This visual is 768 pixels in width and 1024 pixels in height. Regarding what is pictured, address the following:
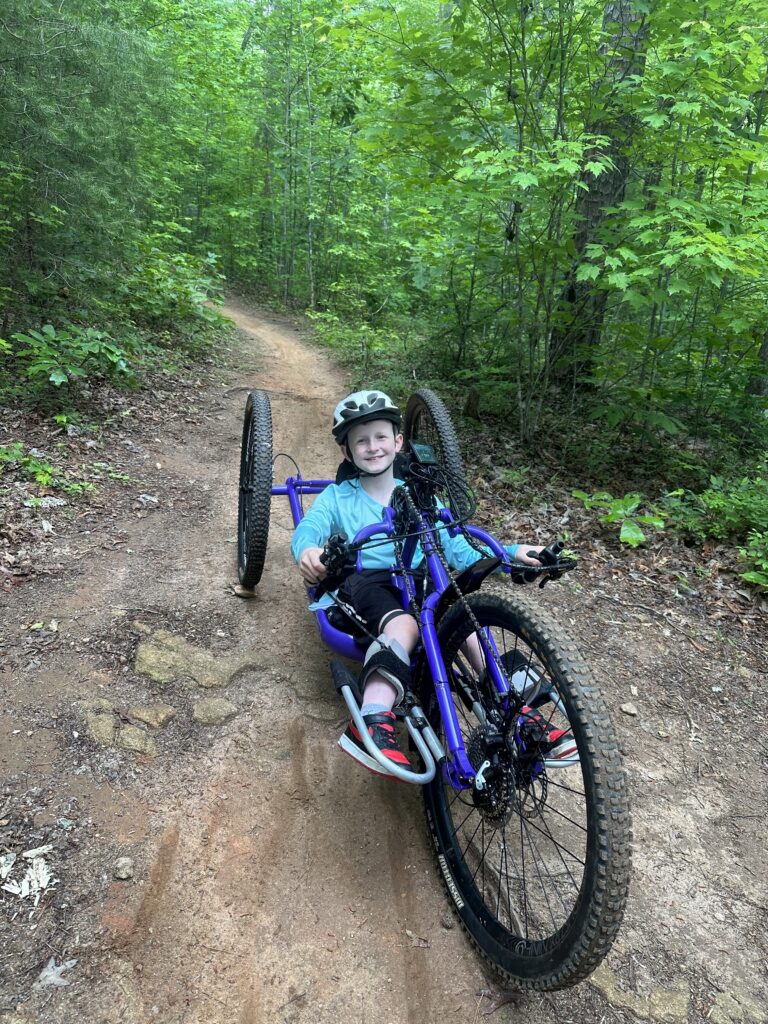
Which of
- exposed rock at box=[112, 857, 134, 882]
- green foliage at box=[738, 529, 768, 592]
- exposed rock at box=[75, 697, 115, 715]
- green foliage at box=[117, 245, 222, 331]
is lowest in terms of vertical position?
exposed rock at box=[112, 857, 134, 882]

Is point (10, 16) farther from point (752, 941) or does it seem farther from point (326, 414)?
point (752, 941)

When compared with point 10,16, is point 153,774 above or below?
below

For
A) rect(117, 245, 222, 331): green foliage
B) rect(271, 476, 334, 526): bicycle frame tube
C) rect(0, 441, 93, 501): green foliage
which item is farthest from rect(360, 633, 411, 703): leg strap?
rect(117, 245, 222, 331): green foliage

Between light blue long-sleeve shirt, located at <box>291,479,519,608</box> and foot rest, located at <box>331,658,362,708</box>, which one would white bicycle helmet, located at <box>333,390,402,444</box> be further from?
foot rest, located at <box>331,658,362,708</box>

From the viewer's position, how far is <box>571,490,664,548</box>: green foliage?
14.0 ft

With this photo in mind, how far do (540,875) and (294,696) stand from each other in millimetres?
1385

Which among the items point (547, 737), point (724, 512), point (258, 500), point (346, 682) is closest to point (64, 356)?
point (258, 500)

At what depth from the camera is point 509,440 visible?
20.3 ft

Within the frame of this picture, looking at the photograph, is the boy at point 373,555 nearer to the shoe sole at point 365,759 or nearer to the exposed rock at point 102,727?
the shoe sole at point 365,759

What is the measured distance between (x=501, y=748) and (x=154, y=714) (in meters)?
1.72

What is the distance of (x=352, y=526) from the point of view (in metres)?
2.94

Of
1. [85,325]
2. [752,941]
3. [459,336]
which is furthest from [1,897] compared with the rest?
[459,336]

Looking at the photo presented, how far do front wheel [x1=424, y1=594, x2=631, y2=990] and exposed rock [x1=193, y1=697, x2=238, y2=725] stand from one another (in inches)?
41.8

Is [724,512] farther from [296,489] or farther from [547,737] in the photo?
[547,737]
